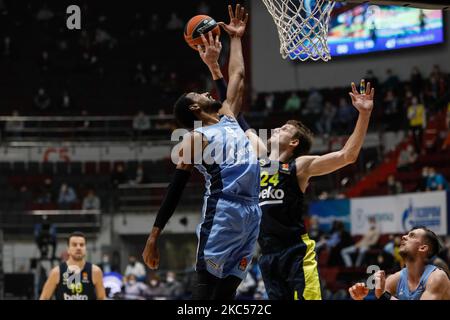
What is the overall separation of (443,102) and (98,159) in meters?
8.16

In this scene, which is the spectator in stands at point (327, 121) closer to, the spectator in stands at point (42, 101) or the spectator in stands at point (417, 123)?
the spectator in stands at point (417, 123)

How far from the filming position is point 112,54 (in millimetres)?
22359

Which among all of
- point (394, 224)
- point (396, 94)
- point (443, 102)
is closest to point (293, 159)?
point (394, 224)

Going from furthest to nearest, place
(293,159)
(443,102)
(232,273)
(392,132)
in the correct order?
(392,132) → (443,102) → (293,159) → (232,273)

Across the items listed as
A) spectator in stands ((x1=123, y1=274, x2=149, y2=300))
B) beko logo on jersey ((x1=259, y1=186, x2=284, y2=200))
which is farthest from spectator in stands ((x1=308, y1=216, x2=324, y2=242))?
beko logo on jersey ((x1=259, y1=186, x2=284, y2=200))

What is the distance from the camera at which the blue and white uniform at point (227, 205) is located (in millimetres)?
4383

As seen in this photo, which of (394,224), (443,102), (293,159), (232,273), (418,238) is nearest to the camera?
(232,273)

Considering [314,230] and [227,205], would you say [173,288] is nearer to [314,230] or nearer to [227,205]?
[314,230]

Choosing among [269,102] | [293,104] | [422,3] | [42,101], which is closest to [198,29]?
[422,3]

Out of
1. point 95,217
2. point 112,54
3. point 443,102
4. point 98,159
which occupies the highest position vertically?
point 112,54

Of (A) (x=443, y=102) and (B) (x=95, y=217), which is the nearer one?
(A) (x=443, y=102)

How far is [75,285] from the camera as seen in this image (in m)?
7.49

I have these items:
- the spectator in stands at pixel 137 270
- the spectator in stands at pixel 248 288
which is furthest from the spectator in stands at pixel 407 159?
the spectator in stands at pixel 137 270

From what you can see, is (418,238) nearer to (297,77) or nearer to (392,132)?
(392,132)
